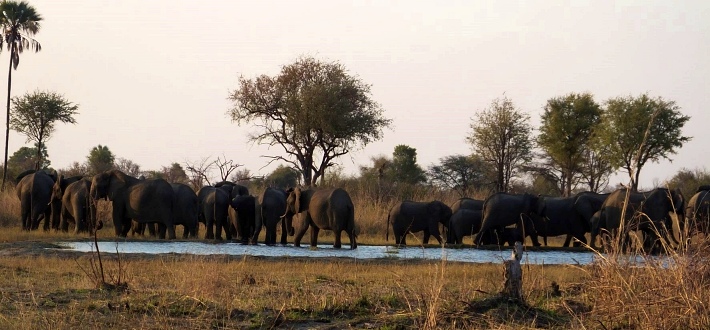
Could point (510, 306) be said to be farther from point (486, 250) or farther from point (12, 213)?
point (12, 213)

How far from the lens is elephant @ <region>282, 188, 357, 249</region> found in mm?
25375

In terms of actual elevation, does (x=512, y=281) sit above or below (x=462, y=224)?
below

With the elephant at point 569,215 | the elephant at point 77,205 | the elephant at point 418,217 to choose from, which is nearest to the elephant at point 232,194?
the elephant at point 77,205

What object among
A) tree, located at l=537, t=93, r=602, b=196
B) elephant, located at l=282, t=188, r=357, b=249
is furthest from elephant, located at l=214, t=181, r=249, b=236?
tree, located at l=537, t=93, r=602, b=196

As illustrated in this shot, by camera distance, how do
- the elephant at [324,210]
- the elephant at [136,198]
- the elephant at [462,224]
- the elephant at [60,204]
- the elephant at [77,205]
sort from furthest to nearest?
the elephant at [60,204] < the elephant at [462,224] < the elephant at [77,205] < the elephant at [136,198] < the elephant at [324,210]

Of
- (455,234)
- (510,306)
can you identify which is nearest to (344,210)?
(455,234)

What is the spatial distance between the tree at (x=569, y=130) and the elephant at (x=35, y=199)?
3459 cm

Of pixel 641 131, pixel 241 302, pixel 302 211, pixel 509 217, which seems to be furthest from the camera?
pixel 641 131

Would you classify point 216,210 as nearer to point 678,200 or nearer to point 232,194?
point 232,194

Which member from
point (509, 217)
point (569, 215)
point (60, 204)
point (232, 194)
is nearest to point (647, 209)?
point (509, 217)

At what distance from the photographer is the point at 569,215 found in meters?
32.2

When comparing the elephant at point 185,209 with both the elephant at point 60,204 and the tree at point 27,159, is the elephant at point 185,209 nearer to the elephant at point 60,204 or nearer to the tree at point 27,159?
the elephant at point 60,204

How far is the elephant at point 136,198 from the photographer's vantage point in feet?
92.1

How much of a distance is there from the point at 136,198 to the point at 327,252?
7431mm
